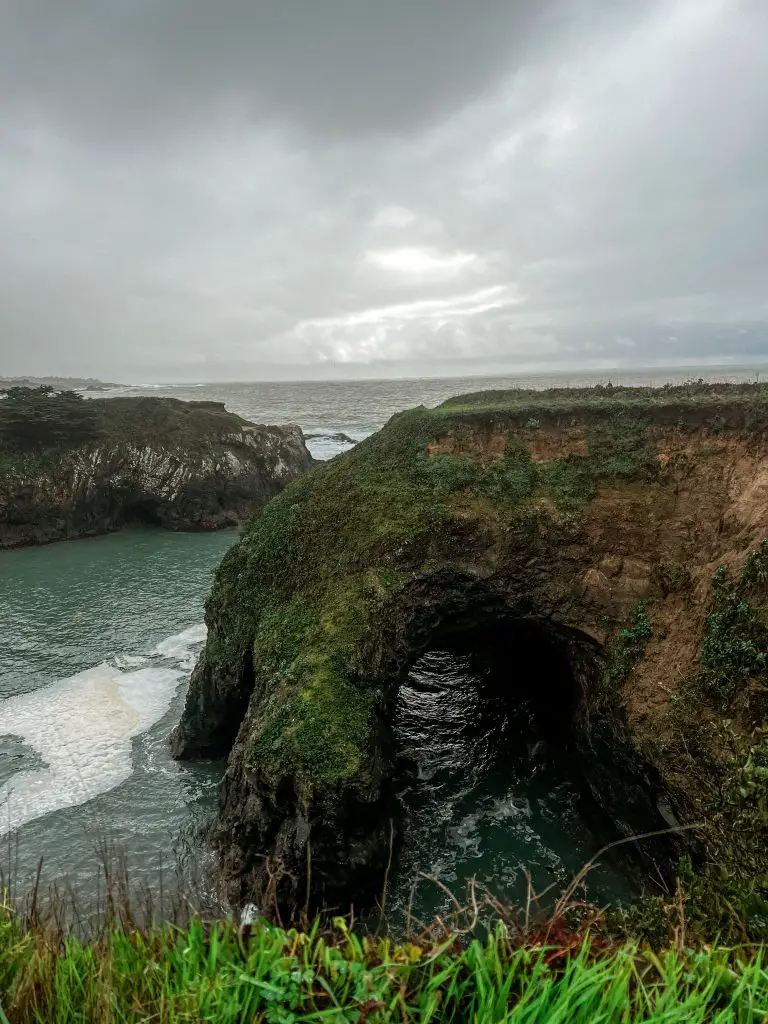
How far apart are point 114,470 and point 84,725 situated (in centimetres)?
2903

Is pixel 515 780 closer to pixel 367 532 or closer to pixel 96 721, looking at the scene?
pixel 367 532

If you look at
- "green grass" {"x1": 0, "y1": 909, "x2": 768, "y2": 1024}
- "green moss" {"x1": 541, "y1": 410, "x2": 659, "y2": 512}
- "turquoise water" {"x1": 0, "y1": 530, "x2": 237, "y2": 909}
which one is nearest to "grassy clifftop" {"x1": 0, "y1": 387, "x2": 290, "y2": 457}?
"turquoise water" {"x1": 0, "y1": 530, "x2": 237, "y2": 909}

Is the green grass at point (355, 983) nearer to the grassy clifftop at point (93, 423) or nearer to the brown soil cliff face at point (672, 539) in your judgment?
the brown soil cliff face at point (672, 539)

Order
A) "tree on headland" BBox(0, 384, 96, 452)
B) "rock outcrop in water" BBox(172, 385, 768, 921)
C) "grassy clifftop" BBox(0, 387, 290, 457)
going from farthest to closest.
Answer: "grassy clifftop" BBox(0, 387, 290, 457) < "tree on headland" BBox(0, 384, 96, 452) < "rock outcrop in water" BBox(172, 385, 768, 921)

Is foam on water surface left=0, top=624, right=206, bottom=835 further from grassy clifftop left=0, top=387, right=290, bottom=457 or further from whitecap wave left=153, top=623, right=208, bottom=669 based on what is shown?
grassy clifftop left=0, top=387, right=290, bottom=457

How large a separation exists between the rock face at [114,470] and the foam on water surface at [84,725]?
72.9 feet

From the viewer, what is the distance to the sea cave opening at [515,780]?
11516mm

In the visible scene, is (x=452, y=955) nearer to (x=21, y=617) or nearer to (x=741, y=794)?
(x=741, y=794)

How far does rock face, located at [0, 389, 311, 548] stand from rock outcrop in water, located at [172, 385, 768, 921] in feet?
89.2

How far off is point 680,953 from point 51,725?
17.7 meters

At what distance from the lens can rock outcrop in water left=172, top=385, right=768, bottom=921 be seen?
401 inches

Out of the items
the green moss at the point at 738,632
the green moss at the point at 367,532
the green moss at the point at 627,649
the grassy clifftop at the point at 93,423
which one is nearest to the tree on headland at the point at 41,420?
the grassy clifftop at the point at 93,423

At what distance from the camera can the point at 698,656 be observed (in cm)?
1127

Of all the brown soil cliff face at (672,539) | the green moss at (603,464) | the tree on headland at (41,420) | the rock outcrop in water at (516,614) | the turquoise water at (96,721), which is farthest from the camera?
the tree on headland at (41,420)
